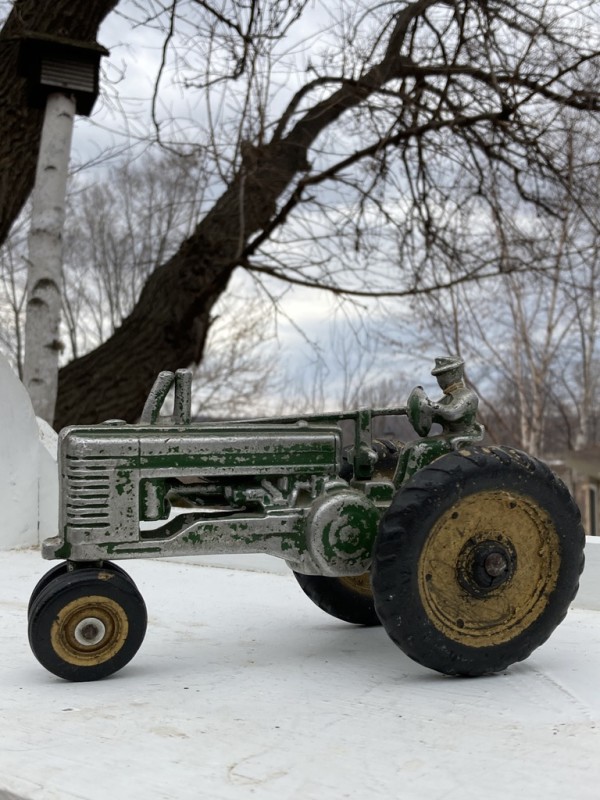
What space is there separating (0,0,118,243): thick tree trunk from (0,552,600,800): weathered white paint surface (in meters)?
4.39

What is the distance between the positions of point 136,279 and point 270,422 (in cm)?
1314

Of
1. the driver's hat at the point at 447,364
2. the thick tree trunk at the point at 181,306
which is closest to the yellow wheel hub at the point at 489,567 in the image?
the driver's hat at the point at 447,364

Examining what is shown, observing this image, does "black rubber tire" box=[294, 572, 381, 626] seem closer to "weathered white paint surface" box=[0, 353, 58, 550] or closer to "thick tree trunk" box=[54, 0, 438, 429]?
"weathered white paint surface" box=[0, 353, 58, 550]

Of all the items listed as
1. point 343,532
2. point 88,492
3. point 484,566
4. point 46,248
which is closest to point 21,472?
point 46,248

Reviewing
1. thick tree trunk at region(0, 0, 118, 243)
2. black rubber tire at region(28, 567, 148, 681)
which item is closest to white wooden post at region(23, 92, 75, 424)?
thick tree trunk at region(0, 0, 118, 243)

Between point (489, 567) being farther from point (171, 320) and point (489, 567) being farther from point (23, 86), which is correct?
point (171, 320)

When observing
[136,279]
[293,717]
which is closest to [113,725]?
[293,717]

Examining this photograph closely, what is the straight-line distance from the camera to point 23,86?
636 cm

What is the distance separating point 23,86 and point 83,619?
5.00 m

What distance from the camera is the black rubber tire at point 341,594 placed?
293 centimetres

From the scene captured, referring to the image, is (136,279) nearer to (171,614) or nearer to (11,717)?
(171,614)

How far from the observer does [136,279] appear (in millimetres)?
15391

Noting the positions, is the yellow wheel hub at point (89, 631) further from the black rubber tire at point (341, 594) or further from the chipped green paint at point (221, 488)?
the black rubber tire at point (341, 594)

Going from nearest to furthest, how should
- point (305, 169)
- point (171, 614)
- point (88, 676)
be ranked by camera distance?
point (88, 676)
point (171, 614)
point (305, 169)
